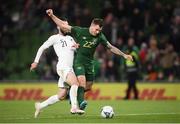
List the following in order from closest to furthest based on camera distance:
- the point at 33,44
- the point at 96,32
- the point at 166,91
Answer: the point at 96,32, the point at 166,91, the point at 33,44

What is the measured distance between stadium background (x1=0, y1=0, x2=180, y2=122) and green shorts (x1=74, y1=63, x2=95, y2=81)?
425 inches

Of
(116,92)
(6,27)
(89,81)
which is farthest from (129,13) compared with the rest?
(89,81)

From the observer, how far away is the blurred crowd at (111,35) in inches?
1202

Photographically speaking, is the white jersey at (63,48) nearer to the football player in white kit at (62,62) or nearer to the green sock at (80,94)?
the football player in white kit at (62,62)

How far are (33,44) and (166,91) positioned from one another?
651 centimetres

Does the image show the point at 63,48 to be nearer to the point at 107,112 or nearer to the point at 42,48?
the point at 42,48

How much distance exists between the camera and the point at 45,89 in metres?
30.7

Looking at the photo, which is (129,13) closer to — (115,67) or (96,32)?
(115,67)

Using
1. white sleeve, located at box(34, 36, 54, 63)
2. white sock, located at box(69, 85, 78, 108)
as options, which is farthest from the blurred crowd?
white sock, located at box(69, 85, 78, 108)

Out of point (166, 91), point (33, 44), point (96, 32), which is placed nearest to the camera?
point (96, 32)

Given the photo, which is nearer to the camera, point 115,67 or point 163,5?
point 115,67

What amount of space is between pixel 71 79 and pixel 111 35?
14.0 meters

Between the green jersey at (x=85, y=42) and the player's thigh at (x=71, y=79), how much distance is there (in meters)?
0.49

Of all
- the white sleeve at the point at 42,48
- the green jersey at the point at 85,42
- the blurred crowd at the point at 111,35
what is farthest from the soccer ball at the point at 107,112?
the blurred crowd at the point at 111,35
